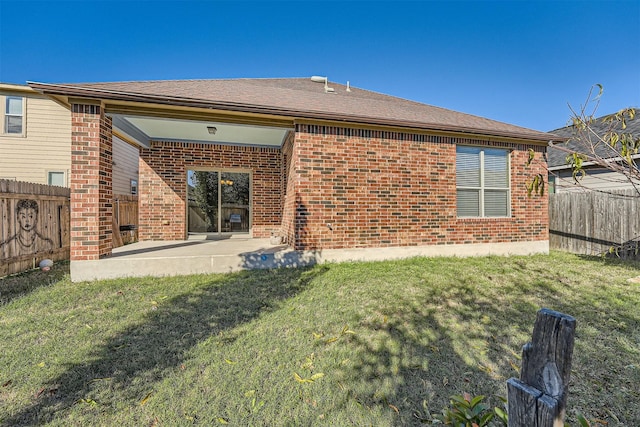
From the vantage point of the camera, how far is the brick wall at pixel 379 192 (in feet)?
19.1

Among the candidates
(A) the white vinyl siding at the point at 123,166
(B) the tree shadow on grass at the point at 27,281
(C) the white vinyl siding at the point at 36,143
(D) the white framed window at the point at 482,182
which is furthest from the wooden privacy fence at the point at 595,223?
(C) the white vinyl siding at the point at 36,143

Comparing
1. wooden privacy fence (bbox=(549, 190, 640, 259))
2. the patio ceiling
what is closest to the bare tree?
the patio ceiling

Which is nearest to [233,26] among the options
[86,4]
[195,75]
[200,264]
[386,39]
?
[195,75]

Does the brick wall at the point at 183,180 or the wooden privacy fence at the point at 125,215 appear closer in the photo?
the wooden privacy fence at the point at 125,215

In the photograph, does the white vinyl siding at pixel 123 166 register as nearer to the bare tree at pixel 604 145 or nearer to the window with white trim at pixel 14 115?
the window with white trim at pixel 14 115

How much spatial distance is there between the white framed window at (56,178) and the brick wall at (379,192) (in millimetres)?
10153

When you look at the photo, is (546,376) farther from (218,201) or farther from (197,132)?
(218,201)

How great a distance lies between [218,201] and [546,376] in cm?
875

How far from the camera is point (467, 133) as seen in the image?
21.7 ft

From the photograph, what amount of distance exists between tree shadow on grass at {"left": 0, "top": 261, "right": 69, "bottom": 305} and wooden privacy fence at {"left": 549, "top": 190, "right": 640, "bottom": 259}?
37.6 feet

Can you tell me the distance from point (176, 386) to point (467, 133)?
23.9 feet

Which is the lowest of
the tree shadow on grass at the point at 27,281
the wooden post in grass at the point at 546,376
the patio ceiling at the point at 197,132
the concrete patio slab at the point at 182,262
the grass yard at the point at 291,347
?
the grass yard at the point at 291,347

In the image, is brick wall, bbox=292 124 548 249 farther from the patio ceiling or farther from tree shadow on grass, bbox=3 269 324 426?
tree shadow on grass, bbox=3 269 324 426

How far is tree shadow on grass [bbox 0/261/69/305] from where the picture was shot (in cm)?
427
